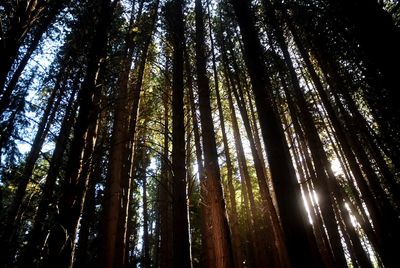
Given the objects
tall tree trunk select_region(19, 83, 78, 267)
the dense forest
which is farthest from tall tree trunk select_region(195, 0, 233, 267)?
tall tree trunk select_region(19, 83, 78, 267)

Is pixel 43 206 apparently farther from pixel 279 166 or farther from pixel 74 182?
pixel 279 166

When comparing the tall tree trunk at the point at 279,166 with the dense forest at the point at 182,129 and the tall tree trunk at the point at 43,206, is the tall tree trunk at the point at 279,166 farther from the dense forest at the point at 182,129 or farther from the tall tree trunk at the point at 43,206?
the tall tree trunk at the point at 43,206

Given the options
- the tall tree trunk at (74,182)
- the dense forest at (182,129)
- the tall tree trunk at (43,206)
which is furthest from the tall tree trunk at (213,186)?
the tall tree trunk at (74,182)

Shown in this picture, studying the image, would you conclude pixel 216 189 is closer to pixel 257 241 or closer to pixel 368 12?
pixel 368 12

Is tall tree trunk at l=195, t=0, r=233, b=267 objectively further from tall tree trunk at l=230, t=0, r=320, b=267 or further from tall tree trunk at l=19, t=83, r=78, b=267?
tall tree trunk at l=19, t=83, r=78, b=267

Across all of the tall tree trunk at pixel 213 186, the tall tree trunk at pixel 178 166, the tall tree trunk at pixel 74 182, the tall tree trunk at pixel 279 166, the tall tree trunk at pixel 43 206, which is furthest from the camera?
the tall tree trunk at pixel 213 186

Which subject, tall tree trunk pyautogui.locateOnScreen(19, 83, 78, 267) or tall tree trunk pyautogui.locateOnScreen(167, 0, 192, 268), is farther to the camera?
tall tree trunk pyautogui.locateOnScreen(167, 0, 192, 268)

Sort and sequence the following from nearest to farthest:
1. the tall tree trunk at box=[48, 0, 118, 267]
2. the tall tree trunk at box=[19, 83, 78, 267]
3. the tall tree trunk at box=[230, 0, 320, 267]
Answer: the tall tree trunk at box=[48, 0, 118, 267] < the tall tree trunk at box=[19, 83, 78, 267] < the tall tree trunk at box=[230, 0, 320, 267]

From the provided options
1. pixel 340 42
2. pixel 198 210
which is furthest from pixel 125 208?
pixel 198 210

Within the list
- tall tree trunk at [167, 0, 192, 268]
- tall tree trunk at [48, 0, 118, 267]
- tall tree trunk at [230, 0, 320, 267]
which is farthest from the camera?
tall tree trunk at [167, 0, 192, 268]

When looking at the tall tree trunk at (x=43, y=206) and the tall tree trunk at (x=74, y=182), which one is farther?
the tall tree trunk at (x=43, y=206)

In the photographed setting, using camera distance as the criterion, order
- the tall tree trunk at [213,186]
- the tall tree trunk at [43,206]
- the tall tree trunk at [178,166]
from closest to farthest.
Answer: the tall tree trunk at [43,206] < the tall tree trunk at [178,166] < the tall tree trunk at [213,186]

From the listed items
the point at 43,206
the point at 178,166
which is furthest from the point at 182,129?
the point at 43,206

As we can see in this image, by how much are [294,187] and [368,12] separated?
230 cm
